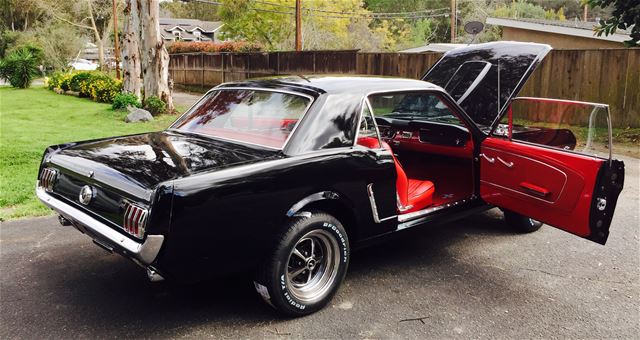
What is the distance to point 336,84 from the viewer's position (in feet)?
12.7

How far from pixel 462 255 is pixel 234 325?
7.25ft

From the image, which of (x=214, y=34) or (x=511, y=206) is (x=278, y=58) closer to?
(x=511, y=206)

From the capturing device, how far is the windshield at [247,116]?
144 inches

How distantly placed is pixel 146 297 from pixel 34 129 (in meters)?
8.51

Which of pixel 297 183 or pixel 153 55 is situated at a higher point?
pixel 153 55

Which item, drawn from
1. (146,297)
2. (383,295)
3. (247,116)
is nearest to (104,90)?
(247,116)

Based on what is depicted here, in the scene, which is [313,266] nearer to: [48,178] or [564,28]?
[48,178]

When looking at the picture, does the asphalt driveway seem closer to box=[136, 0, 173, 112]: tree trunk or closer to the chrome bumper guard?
the chrome bumper guard

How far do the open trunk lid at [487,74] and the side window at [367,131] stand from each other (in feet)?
4.05

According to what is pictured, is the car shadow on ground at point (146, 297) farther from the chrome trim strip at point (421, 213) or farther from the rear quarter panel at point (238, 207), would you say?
the rear quarter panel at point (238, 207)

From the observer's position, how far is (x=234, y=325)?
10.8 feet

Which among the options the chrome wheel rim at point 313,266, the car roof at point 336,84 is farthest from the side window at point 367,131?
the chrome wheel rim at point 313,266

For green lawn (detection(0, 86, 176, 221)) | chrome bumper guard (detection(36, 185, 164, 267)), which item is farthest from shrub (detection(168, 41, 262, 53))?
chrome bumper guard (detection(36, 185, 164, 267))

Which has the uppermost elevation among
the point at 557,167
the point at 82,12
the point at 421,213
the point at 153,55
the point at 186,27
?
the point at 186,27
